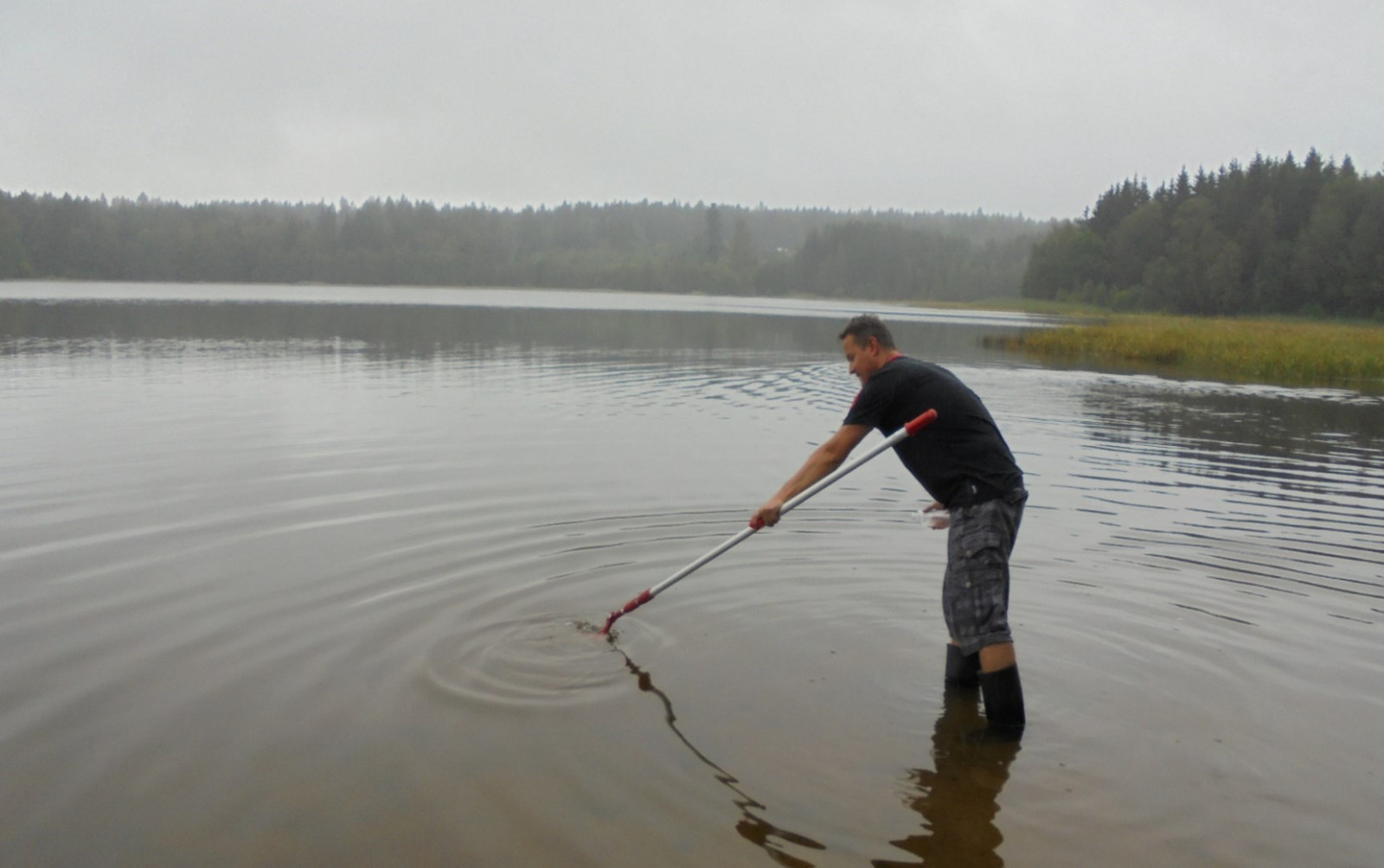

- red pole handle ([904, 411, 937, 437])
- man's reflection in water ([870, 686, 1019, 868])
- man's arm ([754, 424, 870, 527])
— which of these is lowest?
man's reflection in water ([870, 686, 1019, 868])

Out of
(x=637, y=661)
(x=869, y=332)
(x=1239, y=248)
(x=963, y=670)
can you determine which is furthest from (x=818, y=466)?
(x=1239, y=248)

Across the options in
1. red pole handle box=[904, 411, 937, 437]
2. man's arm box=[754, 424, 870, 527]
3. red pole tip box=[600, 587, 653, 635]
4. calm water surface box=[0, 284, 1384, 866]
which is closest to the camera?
calm water surface box=[0, 284, 1384, 866]

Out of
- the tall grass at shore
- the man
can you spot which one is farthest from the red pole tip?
the tall grass at shore

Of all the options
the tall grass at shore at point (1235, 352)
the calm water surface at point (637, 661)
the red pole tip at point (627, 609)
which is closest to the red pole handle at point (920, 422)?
the calm water surface at point (637, 661)

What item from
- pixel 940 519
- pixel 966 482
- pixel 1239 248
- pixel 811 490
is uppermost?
pixel 1239 248

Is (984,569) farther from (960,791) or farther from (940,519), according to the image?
(960,791)

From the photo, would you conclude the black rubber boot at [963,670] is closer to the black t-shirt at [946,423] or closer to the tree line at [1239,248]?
the black t-shirt at [946,423]

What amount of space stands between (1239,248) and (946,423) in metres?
104

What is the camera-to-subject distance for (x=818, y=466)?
237 inches

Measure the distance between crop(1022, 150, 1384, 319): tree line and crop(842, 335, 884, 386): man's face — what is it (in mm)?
90124

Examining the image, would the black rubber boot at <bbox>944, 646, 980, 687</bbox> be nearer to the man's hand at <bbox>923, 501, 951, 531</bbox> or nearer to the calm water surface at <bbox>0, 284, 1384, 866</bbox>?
the calm water surface at <bbox>0, 284, 1384, 866</bbox>

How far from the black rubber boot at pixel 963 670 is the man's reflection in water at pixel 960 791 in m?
0.09

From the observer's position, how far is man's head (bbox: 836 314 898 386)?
232 inches

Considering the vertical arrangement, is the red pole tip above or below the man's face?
below
